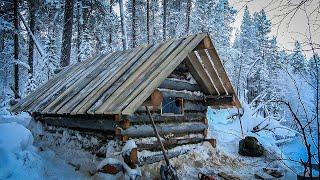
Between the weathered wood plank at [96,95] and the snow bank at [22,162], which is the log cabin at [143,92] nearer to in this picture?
the weathered wood plank at [96,95]

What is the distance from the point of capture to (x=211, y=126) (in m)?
17.2

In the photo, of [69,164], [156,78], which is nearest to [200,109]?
[156,78]

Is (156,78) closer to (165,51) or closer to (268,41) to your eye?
(165,51)

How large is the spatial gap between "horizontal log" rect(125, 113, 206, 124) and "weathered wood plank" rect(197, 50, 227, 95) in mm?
1169

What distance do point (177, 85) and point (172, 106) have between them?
0.83 m

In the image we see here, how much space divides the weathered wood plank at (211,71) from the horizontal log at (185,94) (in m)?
0.69

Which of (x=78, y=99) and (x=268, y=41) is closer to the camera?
(x=78, y=99)

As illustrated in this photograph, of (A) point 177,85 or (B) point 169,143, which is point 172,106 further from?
(B) point 169,143

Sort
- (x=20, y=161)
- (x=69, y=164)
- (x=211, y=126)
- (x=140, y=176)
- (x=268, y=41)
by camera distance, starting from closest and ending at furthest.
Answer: (x=20, y=161), (x=140, y=176), (x=69, y=164), (x=211, y=126), (x=268, y=41)

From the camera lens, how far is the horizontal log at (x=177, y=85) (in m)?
9.91

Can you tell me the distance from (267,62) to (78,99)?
4381cm

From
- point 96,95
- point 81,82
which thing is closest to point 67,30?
point 81,82

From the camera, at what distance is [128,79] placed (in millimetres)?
9023

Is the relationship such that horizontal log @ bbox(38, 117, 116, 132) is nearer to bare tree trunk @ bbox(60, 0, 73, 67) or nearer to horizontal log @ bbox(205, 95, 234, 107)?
horizontal log @ bbox(205, 95, 234, 107)
